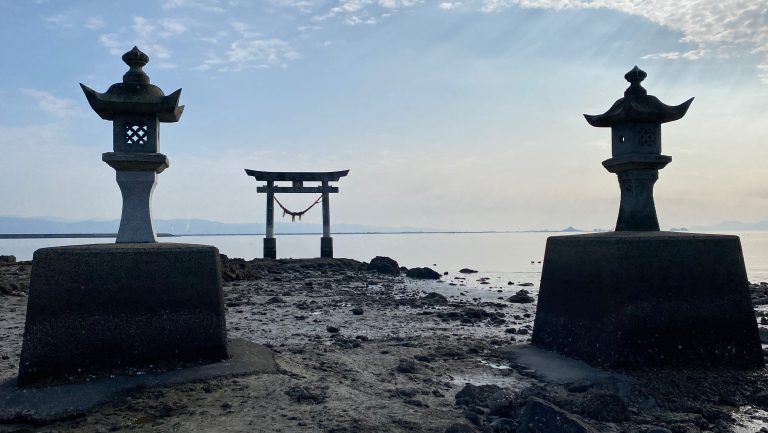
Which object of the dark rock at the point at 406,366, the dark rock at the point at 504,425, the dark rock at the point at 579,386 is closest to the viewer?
the dark rock at the point at 504,425

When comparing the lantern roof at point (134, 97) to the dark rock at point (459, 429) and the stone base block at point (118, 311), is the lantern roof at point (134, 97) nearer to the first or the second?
the stone base block at point (118, 311)

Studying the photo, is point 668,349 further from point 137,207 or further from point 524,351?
point 137,207

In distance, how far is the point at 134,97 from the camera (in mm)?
6555

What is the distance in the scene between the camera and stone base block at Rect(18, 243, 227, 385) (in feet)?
17.8

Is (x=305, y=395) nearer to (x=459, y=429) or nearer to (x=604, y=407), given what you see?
(x=459, y=429)

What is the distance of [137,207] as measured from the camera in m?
6.63

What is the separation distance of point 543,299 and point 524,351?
2.57 feet

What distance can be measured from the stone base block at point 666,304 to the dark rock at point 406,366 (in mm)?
1996

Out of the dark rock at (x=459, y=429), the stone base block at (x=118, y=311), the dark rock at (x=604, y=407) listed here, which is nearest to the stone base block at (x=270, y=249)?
the stone base block at (x=118, y=311)

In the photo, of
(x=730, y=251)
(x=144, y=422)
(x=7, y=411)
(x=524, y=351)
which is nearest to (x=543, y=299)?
(x=524, y=351)

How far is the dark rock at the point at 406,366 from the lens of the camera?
6.46 metres

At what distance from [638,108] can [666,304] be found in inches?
102

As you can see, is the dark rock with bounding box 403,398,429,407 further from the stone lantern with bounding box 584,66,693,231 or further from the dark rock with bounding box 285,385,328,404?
the stone lantern with bounding box 584,66,693,231

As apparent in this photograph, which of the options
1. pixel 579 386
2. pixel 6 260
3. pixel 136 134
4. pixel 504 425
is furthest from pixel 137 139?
pixel 6 260
